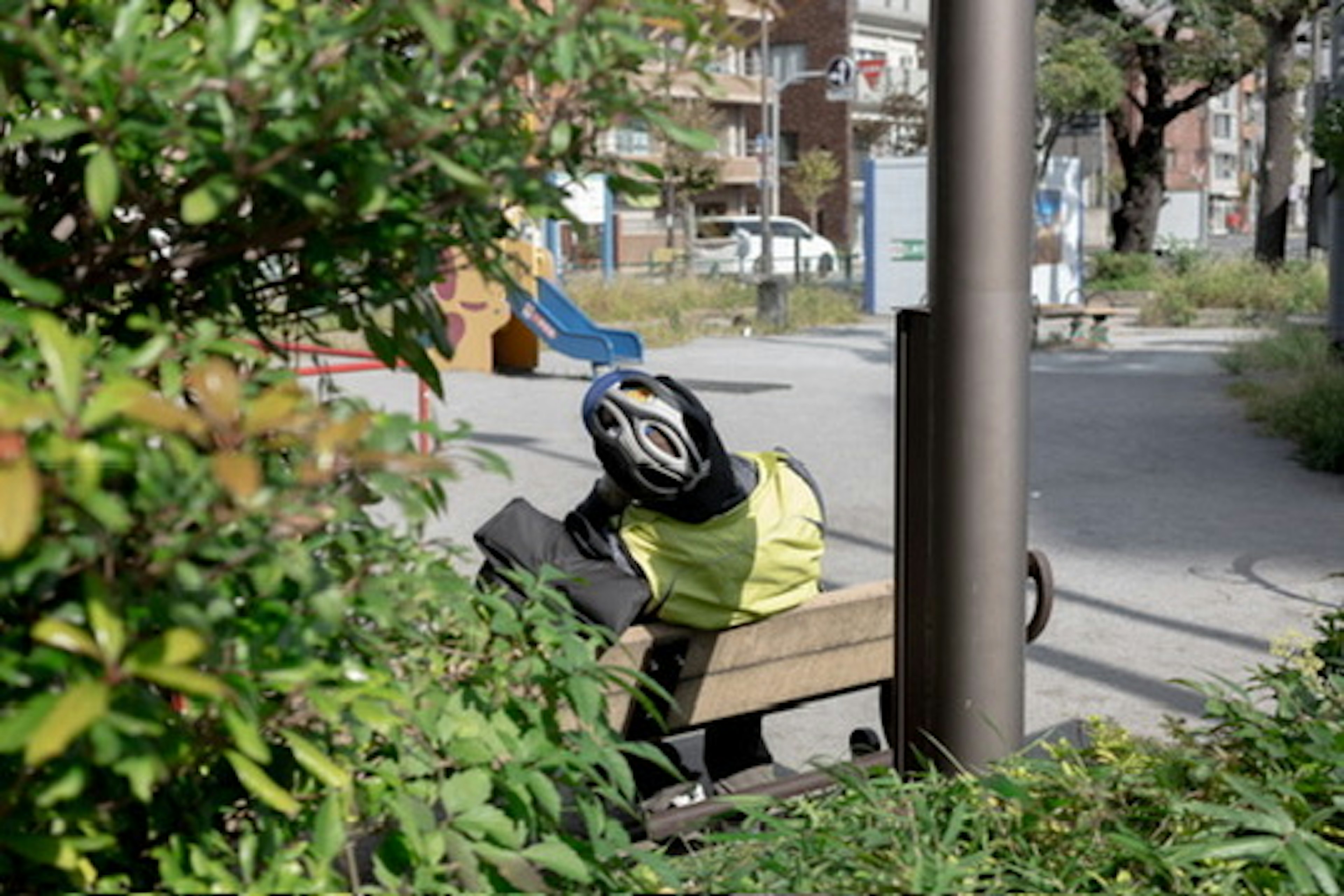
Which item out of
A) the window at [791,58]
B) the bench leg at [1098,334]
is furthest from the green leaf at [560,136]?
the window at [791,58]

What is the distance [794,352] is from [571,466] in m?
9.40

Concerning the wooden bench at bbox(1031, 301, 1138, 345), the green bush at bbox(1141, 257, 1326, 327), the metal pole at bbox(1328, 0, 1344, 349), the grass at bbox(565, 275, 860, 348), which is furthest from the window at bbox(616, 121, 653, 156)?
the green bush at bbox(1141, 257, 1326, 327)

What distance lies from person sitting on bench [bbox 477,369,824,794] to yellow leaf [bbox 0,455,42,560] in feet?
8.20

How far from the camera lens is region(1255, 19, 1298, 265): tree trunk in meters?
31.0

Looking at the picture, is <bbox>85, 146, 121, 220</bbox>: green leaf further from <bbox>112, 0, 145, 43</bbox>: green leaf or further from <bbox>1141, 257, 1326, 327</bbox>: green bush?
<bbox>1141, 257, 1326, 327</bbox>: green bush

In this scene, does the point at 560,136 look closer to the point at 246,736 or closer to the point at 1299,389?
the point at 246,736

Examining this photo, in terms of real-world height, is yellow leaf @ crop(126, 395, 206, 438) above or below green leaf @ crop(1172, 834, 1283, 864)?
above

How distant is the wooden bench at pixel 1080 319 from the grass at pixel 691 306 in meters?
4.53

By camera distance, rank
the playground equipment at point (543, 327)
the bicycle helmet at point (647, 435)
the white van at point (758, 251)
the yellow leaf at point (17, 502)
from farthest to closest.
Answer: the white van at point (758, 251) → the playground equipment at point (543, 327) → the bicycle helmet at point (647, 435) → the yellow leaf at point (17, 502)

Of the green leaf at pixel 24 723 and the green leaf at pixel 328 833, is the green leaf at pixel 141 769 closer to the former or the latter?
the green leaf at pixel 24 723

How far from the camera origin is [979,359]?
11.5 feet

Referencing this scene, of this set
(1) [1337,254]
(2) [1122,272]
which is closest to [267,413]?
(1) [1337,254]

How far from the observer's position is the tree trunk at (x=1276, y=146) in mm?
30953

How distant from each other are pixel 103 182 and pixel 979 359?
2229 millimetres
